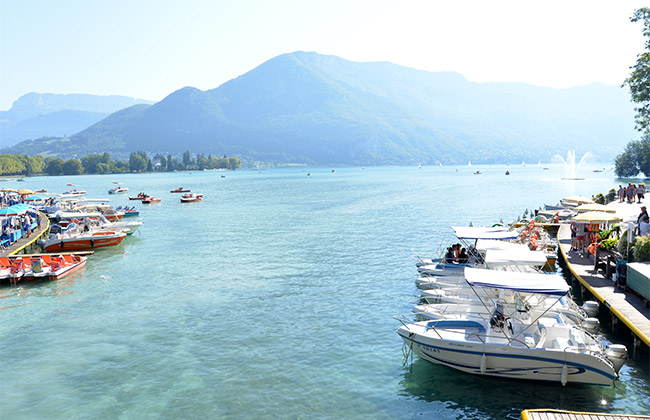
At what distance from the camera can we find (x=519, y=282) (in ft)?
64.0

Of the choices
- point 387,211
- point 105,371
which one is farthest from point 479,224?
point 105,371

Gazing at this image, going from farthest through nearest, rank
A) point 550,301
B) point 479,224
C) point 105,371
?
point 479,224, point 550,301, point 105,371

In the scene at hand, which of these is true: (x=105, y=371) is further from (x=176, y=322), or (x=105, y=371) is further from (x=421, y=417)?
(x=421, y=417)

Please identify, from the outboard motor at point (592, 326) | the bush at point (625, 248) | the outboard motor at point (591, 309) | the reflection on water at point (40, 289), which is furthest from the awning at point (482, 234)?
the reflection on water at point (40, 289)

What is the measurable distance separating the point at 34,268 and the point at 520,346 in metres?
33.6

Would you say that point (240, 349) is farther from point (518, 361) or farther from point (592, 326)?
point (592, 326)

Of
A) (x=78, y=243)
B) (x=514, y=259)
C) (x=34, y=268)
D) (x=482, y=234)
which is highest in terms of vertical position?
(x=482, y=234)

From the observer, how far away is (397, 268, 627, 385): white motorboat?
17500 millimetres

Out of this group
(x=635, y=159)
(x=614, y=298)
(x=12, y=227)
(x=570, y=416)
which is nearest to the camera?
(x=570, y=416)

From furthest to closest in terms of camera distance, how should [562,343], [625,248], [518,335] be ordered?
[625,248]
[518,335]
[562,343]

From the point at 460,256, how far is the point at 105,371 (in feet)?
71.5

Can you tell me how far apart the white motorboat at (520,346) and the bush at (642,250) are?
35.7ft

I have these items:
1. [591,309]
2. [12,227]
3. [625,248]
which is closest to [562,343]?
[591,309]

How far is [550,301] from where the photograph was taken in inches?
887
